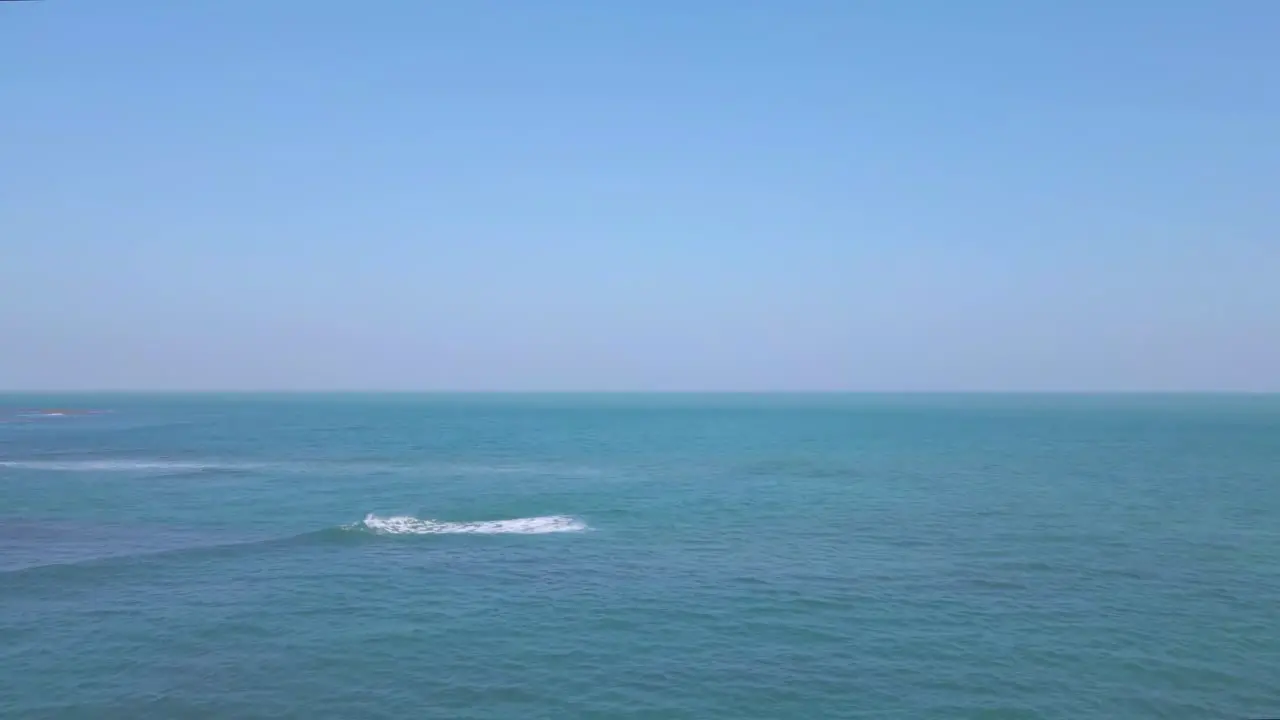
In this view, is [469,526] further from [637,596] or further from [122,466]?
[122,466]

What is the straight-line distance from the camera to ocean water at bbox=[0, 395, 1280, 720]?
102 feet

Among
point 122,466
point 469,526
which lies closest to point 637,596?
point 469,526

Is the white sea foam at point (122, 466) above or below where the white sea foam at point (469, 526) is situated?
below

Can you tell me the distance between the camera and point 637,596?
43000mm

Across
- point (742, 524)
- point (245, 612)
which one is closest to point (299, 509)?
point (245, 612)

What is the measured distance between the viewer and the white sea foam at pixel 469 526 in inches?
2319

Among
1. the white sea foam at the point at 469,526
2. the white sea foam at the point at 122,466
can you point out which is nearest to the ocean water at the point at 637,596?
the white sea foam at the point at 469,526

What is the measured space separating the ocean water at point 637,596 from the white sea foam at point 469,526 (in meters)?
0.41

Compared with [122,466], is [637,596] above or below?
above

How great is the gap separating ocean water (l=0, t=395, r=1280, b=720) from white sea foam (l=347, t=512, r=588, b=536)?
408 mm

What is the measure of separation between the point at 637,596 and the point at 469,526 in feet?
71.2

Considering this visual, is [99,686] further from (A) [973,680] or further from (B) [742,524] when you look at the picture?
(B) [742,524]

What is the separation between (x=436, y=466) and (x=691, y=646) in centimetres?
6943

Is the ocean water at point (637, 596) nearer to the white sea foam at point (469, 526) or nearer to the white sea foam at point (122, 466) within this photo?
the white sea foam at point (469, 526)
